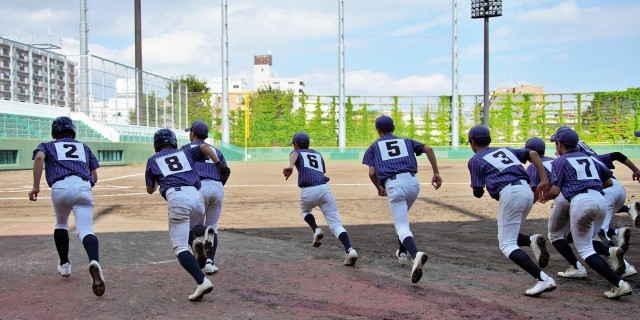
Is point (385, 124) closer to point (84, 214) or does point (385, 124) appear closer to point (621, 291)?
point (621, 291)

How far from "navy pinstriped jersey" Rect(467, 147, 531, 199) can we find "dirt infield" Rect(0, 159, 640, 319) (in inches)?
42.5

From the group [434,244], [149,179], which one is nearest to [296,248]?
[434,244]

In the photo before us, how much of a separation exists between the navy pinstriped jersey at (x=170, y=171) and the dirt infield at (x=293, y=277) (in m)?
1.09

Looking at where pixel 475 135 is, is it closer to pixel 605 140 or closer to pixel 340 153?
pixel 340 153

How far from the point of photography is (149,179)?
571cm

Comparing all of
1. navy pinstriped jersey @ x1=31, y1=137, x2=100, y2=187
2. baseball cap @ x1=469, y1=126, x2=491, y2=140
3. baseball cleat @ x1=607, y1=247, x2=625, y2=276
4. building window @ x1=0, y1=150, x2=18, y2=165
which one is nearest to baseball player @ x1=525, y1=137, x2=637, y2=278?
baseball cleat @ x1=607, y1=247, x2=625, y2=276

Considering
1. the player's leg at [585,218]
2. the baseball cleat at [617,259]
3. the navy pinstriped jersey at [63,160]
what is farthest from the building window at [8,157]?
the baseball cleat at [617,259]

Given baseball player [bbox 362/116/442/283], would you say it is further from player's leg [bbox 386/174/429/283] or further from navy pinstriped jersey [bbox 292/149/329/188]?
navy pinstriped jersey [bbox 292/149/329/188]

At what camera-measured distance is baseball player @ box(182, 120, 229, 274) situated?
20.9 ft

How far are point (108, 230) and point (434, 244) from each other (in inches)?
225

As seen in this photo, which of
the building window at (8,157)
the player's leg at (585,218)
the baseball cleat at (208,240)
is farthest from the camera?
the building window at (8,157)

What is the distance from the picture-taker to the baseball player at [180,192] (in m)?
5.26

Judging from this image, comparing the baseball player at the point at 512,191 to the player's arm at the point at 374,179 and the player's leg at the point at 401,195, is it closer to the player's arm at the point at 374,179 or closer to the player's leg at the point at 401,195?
the player's leg at the point at 401,195

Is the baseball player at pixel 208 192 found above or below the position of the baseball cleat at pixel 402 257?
above
